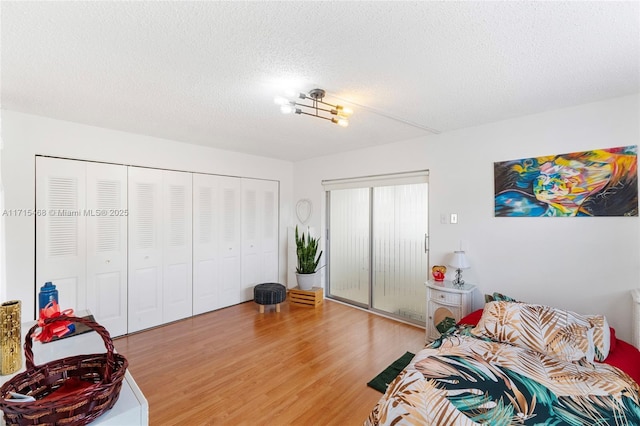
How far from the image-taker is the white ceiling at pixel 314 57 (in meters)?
1.34

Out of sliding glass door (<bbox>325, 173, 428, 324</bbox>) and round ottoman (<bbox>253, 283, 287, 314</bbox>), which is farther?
round ottoman (<bbox>253, 283, 287, 314</bbox>)

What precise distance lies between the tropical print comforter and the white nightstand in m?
0.96

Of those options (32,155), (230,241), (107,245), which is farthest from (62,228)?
(230,241)

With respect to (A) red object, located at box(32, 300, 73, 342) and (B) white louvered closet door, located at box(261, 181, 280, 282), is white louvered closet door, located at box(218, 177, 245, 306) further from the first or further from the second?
(A) red object, located at box(32, 300, 73, 342)

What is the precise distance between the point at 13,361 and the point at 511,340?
2923 mm

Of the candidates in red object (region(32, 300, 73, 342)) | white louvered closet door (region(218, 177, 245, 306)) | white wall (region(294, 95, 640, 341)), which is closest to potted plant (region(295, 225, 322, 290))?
white louvered closet door (region(218, 177, 245, 306))

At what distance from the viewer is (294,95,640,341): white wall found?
7.55 ft

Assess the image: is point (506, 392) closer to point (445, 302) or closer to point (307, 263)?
point (445, 302)

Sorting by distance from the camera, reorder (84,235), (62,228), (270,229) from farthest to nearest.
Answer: (270,229)
(84,235)
(62,228)

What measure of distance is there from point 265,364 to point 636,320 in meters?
3.07

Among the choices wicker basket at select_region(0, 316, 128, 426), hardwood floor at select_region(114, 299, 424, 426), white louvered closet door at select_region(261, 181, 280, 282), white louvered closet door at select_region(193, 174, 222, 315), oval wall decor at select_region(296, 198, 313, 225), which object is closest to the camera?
wicker basket at select_region(0, 316, 128, 426)

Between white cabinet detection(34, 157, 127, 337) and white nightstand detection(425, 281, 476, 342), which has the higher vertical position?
white cabinet detection(34, 157, 127, 337)

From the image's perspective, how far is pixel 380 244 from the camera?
13.3 ft

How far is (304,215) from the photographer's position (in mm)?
4980
